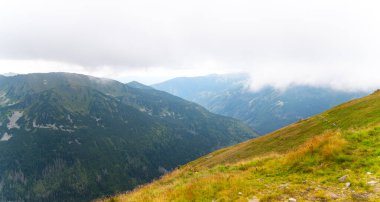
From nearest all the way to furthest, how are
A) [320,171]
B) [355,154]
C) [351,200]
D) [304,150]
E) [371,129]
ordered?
1. [351,200]
2. [320,171]
3. [355,154]
4. [304,150]
5. [371,129]

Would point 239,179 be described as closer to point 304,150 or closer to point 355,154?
point 304,150

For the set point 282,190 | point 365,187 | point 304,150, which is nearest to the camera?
point 365,187

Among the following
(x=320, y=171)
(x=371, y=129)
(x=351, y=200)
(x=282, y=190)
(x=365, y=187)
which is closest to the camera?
(x=351, y=200)

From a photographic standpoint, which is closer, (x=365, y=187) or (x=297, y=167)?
(x=365, y=187)

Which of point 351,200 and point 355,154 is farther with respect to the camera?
point 355,154

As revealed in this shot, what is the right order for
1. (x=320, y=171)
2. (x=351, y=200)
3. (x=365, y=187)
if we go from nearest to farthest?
(x=351, y=200), (x=365, y=187), (x=320, y=171)

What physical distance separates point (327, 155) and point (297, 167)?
1.99 metres

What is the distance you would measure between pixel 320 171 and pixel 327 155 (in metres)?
1.88

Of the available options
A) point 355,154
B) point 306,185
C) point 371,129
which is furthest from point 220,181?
point 371,129

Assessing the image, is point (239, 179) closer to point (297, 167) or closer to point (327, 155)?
point (297, 167)

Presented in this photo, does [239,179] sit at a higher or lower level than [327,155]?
lower

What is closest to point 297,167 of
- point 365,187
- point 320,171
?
point 320,171

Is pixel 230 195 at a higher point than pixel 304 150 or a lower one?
lower

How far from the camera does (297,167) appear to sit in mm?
18266
